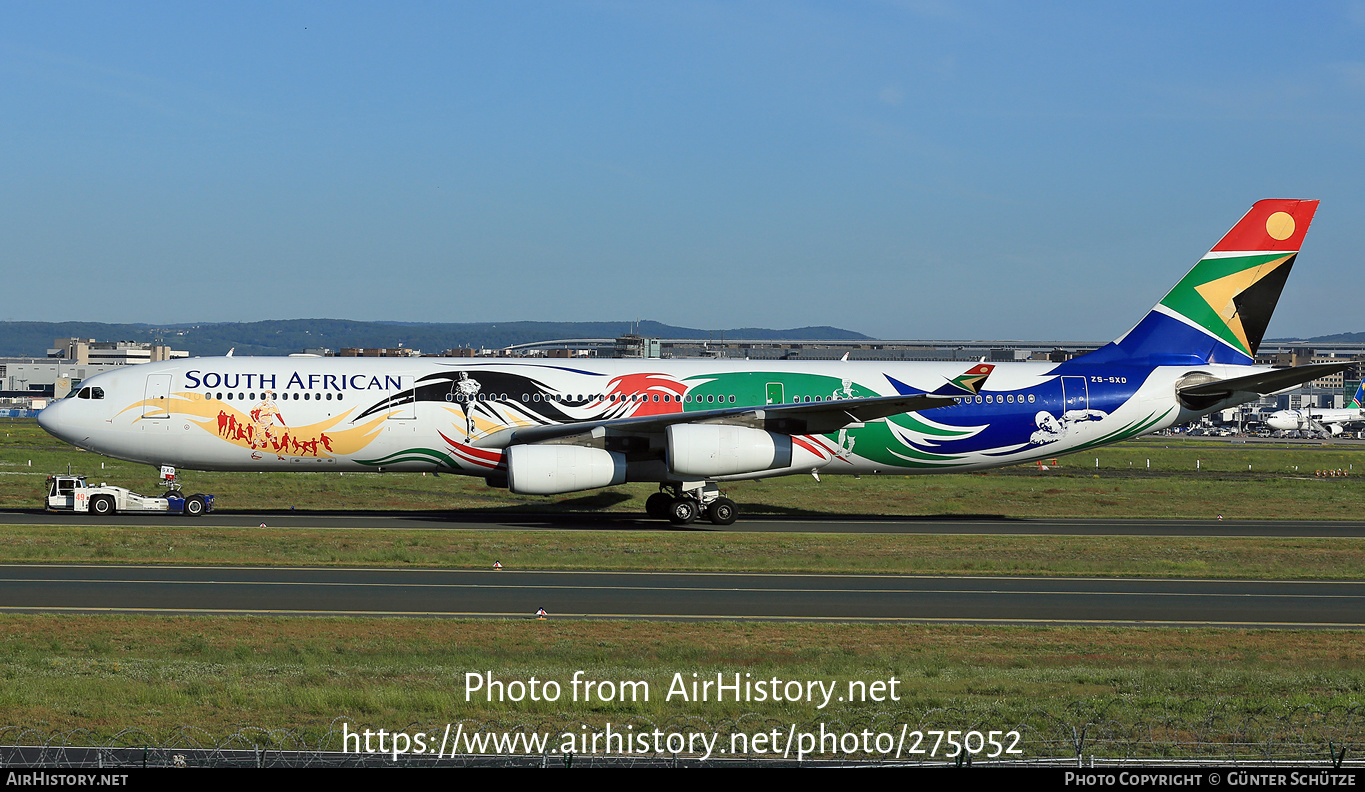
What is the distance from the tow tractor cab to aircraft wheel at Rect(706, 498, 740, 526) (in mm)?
14650

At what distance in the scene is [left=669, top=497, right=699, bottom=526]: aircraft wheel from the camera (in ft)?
106

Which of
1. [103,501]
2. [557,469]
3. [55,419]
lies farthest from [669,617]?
[55,419]

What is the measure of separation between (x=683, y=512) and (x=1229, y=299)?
18.9 meters

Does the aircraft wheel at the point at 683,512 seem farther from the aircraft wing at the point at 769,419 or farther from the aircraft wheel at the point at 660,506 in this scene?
the aircraft wing at the point at 769,419

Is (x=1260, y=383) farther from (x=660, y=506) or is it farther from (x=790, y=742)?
(x=790, y=742)

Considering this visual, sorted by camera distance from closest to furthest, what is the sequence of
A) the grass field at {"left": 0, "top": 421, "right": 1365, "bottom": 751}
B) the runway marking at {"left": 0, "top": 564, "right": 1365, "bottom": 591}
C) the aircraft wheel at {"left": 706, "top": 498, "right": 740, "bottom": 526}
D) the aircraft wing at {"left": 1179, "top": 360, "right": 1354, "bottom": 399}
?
the grass field at {"left": 0, "top": 421, "right": 1365, "bottom": 751}, the runway marking at {"left": 0, "top": 564, "right": 1365, "bottom": 591}, the aircraft wheel at {"left": 706, "top": 498, "right": 740, "bottom": 526}, the aircraft wing at {"left": 1179, "top": 360, "right": 1354, "bottom": 399}

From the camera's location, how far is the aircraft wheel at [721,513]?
3250 centimetres

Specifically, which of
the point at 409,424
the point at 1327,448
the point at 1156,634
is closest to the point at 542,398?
the point at 409,424

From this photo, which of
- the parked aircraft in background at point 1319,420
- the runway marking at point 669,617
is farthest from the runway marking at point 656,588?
the parked aircraft in background at point 1319,420

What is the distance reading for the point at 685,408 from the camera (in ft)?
110

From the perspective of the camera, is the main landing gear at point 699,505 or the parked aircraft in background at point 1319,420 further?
the parked aircraft in background at point 1319,420

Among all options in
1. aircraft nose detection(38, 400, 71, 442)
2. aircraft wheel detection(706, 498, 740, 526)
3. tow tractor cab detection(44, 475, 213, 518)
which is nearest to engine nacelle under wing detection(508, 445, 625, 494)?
aircraft wheel detection(706, 498, 740, 526)

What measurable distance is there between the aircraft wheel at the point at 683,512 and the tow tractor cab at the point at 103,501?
13.6 metres

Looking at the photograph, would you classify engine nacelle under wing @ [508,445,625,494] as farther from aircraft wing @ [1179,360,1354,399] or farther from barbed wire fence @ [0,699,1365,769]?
barbed wire fence @ [0,699,1365,769]
